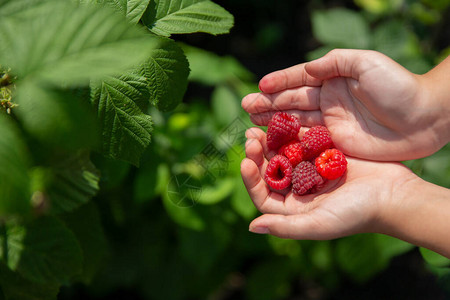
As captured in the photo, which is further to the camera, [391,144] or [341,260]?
[341,260]

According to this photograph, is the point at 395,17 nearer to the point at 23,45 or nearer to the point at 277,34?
the point at 277,34

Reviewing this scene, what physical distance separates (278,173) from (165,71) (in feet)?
2.66

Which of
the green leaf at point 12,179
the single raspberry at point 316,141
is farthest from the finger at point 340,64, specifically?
the green leaf at point 12,179

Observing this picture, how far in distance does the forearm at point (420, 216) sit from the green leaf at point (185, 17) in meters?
0.94

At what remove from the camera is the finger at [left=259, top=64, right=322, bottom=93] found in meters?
1.72

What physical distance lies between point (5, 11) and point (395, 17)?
3.24m

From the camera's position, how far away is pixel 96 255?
1553 mm

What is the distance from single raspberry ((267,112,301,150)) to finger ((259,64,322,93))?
12 centimetres

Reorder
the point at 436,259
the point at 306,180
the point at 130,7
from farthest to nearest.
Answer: the point at 306,180
the point at 436,259
the point at 130,7

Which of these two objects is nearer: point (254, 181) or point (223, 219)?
point (254, 181)

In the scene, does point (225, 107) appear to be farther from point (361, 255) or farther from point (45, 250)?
point (45, 250)

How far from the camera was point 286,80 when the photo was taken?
174cm

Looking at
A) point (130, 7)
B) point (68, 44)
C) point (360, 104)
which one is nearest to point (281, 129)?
point (360, 104)

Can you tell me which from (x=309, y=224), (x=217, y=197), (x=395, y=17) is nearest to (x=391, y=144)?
(x=309, y=224)
